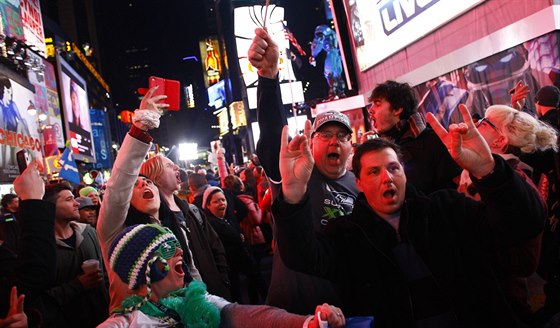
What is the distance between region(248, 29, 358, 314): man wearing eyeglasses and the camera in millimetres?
2596

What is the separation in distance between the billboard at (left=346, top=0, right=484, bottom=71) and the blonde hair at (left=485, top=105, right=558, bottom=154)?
5.75m

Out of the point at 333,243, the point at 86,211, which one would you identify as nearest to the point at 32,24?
the point at 86,211

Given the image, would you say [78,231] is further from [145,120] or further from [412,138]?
[412,138]

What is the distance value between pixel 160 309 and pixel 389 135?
2.56 metres

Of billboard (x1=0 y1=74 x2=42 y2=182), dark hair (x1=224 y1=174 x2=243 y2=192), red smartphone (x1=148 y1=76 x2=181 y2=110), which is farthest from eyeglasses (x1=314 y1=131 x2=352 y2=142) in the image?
billboard (x1=0 y1=74 x2=42 y2=182)

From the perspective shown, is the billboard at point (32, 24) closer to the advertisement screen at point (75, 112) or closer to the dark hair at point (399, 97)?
the advertisement screen at point (75, 112)

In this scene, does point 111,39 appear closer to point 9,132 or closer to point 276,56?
point 9,132

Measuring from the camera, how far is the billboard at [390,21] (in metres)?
9.80

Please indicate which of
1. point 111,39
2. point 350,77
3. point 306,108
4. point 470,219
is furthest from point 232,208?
point 111,39

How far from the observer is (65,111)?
2736cm

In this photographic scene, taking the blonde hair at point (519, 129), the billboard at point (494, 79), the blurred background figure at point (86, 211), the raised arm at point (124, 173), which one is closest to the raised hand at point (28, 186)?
the raised arm at point (124, 173)

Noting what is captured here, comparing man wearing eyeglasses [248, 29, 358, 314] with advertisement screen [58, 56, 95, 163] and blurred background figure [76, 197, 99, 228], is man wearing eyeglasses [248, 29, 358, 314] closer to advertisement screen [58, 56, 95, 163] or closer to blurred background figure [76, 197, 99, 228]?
blurred background figure [76, 197, 99, 228]

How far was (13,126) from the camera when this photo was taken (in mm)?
16078

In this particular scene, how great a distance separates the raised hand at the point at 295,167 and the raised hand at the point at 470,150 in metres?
0.70
